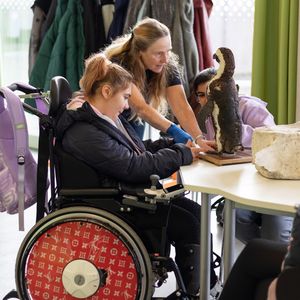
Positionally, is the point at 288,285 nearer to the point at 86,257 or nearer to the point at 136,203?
the point at 136,203


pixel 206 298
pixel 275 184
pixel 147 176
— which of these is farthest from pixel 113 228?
pixel 275 184

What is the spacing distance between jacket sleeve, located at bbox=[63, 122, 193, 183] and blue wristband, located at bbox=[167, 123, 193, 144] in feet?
0.86

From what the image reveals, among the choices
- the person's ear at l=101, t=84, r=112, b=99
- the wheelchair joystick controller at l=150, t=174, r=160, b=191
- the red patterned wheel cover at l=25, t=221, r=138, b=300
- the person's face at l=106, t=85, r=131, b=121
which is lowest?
the red patterned wheel cover at l=25, t=221, r=138, b=300

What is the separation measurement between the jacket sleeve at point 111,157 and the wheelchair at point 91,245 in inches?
1.4

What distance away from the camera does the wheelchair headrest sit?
1959 mm

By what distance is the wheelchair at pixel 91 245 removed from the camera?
5.90ft

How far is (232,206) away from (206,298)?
0.34 meters

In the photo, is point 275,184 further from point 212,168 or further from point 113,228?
point 113,228

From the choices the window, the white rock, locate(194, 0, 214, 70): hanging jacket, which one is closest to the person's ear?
the white rock

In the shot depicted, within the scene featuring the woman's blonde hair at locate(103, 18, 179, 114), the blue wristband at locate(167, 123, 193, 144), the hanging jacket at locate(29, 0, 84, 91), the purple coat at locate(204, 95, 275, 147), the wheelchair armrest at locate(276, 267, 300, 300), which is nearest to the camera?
the wheelchair armrest at locate(276, 267, 300, 300)

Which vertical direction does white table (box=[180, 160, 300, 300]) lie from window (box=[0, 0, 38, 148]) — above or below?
below

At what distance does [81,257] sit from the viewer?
1.85m

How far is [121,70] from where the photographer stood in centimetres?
199

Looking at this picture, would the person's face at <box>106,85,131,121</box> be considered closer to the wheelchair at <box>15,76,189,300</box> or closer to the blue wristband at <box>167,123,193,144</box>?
the wheelchair at <box>15,76,189,300</box>
